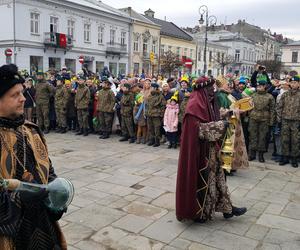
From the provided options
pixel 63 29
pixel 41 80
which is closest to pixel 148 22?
pixel 63 29

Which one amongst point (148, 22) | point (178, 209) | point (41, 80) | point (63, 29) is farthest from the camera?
point (148, 22)

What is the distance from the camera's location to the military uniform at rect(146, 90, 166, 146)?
938 cm

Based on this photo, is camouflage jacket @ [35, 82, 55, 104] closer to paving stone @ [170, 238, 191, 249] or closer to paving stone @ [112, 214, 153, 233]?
paving stone @ [112, 214, 153, 233]

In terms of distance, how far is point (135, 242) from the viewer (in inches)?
158

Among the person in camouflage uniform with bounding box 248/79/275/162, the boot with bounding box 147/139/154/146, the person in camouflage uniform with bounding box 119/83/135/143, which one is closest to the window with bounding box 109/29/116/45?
the person in camouflage uniform with bounding box 119/83/135/143

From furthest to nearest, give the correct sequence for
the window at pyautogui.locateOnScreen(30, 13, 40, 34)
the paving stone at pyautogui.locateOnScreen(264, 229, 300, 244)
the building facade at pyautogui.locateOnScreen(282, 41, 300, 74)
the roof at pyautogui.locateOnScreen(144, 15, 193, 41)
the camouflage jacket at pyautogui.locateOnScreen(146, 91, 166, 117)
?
the building facade at pyautogui.locateOnScreen(282, 41, 300, 74) < the roof at pyautogui.locateOnScreen(144, 15, 193, 41) < the window at pyautogui.locateOnScreen(30, 13, 40, 34) < the camouflage jacket at pyautogui.locateOnScreen(146, 91, 166, 117) < the paving stone at pyautogui.locateOnScreen(264, 229, 300, 244)

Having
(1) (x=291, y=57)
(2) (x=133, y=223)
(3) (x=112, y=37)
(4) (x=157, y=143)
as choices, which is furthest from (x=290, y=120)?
(1) (x=291, y=57)

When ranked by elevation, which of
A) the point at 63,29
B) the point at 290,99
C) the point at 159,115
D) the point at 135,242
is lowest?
the point at 135,242

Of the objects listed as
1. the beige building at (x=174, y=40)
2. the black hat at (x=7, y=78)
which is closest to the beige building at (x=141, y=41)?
the beige building at (x=174, y=40)

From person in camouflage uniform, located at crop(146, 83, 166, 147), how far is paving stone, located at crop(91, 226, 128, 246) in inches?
208

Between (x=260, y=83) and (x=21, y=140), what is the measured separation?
6.71 m

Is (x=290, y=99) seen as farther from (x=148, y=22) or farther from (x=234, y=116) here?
(x=148, y=22)

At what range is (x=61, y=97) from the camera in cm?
1107

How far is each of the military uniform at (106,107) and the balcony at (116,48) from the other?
27.1m
